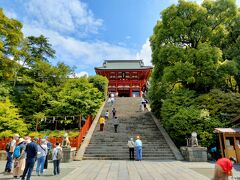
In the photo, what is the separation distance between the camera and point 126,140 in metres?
16.0

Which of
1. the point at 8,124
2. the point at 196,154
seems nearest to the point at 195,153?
the point at 196,154

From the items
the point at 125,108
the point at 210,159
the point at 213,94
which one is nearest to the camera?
the point at 210,159

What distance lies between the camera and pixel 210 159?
520 inches

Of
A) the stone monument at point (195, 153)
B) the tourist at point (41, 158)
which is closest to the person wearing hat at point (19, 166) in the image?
the tourist at point (41, 158)

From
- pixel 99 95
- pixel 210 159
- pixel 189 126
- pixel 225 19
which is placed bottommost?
pixel 210 159

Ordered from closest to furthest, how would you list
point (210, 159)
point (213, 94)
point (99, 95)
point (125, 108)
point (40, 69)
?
point (210, 159)
point (213, 94)
point (99, 95)
point (40, 69)
point (125, 108)

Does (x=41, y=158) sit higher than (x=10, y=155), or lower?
lower

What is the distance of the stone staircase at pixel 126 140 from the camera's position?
1381 cm

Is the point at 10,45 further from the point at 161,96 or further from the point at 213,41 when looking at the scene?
the point at 213,41

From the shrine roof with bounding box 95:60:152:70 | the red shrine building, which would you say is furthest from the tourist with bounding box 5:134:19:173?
the shrine roof with bounding box 95:60:152:70

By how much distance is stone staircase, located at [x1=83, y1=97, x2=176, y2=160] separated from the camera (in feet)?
45.3

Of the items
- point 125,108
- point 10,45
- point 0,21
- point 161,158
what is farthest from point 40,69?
point 161,158

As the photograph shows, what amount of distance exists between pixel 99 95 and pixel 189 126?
10.7 m

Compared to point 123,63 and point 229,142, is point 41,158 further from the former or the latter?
point 123,63
